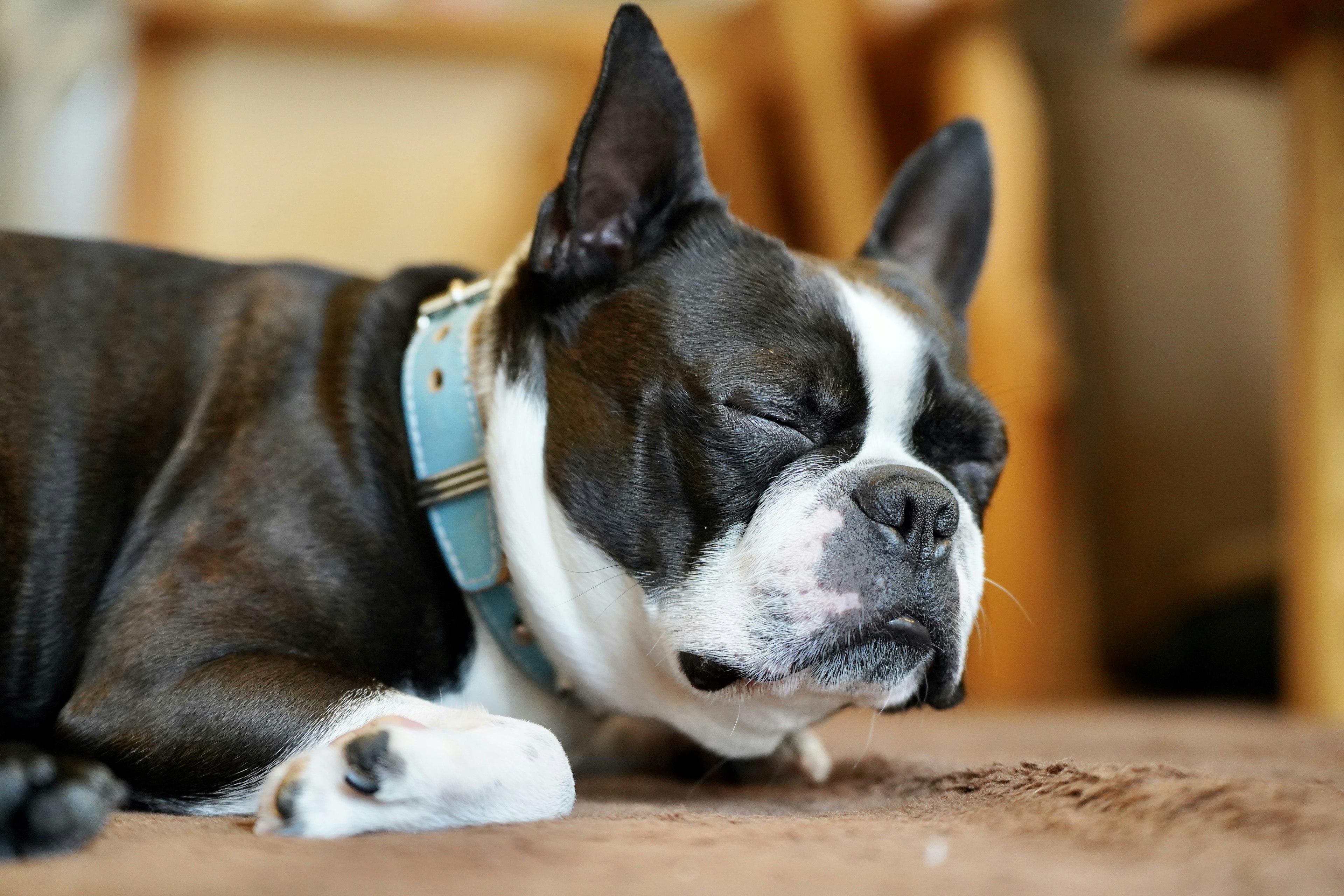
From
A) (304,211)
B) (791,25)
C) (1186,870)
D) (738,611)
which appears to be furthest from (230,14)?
(1186,870)

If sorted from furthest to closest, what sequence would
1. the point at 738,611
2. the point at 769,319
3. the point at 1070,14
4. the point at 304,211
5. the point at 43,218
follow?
the point at 304,211 → the point at 43,218 → the point at 1070,14 → the point at 769,319 → the point at 738,611

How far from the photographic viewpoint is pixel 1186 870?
952 mm

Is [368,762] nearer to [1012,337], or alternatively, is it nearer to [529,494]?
[529,494]

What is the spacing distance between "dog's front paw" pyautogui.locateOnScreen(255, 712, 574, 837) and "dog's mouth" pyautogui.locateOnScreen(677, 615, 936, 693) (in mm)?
→ 295

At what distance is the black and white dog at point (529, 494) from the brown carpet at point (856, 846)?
13 centimetres

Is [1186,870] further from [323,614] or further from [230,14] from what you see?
[230,14]

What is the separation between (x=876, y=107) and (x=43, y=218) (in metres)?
3.17

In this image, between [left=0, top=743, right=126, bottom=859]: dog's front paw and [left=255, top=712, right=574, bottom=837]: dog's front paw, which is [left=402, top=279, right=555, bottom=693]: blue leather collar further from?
[left=0, top=743, right=126, bottom=859]: dog's front paw

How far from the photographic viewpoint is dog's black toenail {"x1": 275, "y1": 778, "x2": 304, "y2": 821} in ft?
3.72

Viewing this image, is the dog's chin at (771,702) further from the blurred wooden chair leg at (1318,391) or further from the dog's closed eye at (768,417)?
the blurred wooden chair leg at (1318,391)

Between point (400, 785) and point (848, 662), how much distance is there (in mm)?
541


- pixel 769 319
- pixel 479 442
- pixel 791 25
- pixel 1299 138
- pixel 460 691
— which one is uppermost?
pixel 791 25

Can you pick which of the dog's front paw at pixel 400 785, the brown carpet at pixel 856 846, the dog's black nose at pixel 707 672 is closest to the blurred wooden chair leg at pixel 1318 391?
the brown carpet at pixel 856 846

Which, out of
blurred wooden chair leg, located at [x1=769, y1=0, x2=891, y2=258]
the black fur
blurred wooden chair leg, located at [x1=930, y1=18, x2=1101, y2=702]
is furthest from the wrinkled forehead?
blurred wooden chair leg, located at [x1=769, y1=0, x2=891, y2=258]
